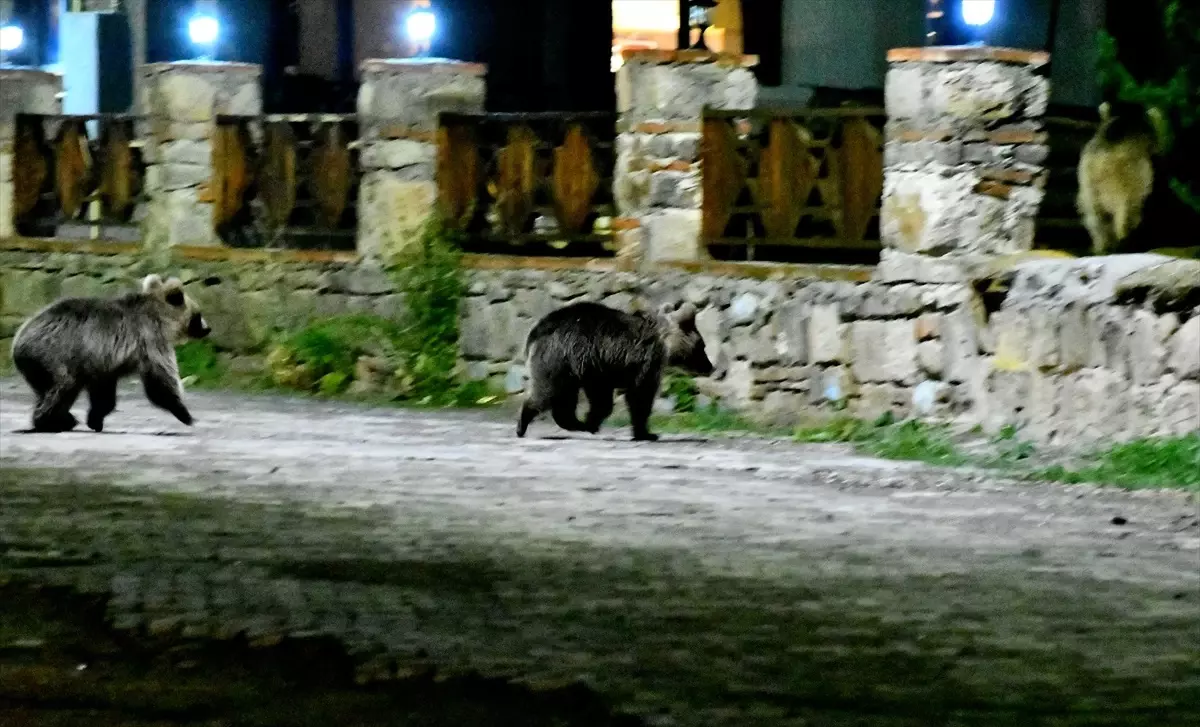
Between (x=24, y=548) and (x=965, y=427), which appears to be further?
(x=965, y=427)

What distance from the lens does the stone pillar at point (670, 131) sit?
13219 mm

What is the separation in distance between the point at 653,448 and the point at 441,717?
235 inches

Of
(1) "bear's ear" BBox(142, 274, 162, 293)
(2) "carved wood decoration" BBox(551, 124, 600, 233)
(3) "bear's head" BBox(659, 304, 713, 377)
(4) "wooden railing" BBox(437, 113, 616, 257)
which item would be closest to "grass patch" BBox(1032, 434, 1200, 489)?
(3) "bear's head" BBox(659, 304, 713, 377)

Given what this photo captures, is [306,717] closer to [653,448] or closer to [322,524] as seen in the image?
[322,524]

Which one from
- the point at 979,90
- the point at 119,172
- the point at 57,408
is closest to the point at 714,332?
the point at 979,90

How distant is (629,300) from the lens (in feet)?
44.1

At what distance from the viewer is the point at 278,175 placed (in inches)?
603

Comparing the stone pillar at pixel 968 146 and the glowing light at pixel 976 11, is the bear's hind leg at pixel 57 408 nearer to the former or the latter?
the stone pillar at pixel 968 146

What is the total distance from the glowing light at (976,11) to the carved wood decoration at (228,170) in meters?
5.59

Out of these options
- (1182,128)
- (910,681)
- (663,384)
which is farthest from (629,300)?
(910,681)

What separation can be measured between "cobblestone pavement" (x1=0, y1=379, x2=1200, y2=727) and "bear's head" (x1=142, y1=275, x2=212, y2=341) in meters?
0.70

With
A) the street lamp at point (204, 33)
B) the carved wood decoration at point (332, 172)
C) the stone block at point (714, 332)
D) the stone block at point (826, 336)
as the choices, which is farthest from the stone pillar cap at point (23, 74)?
the stone block at point (826, 336)

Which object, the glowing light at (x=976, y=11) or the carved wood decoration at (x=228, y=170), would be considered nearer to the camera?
the glowing light at (x=976, y=11)

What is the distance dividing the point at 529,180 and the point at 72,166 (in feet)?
14.3
